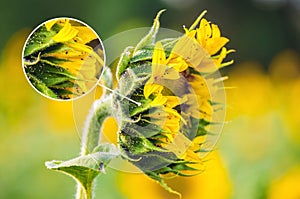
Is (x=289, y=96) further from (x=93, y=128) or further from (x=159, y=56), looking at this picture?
(x=159, y=56)

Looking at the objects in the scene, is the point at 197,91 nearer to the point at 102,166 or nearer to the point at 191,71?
the point at 191,71

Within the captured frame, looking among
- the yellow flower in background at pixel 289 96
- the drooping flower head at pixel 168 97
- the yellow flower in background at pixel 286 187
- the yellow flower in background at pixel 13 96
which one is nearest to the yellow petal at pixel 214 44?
the drooping flower head at pixel 168 97

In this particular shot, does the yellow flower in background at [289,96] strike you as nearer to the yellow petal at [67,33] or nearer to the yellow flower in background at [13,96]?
the yellow flower in background at [13,96]

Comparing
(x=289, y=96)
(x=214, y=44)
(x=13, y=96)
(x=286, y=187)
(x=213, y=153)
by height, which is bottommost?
(x=286, y=187)

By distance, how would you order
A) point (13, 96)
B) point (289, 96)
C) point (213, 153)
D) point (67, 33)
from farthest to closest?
point (289, 96) < point (13, 96) < point (213, 153) < point (67, 33)

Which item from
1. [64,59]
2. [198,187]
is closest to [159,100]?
[64,59]

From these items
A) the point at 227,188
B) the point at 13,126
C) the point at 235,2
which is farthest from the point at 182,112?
the point at 235,2
